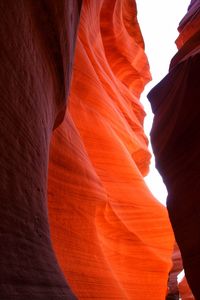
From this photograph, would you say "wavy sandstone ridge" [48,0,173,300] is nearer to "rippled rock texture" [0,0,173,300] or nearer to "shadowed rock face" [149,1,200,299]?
"rippled rock texture" [0,0,173,300]

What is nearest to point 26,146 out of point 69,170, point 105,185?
point 69,170

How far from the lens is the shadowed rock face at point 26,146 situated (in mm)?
1233

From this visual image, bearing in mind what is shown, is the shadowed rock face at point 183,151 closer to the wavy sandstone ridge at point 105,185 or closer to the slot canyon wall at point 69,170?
the slot canyon wall at point 69,170

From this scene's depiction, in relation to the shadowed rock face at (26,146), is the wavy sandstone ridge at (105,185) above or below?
below

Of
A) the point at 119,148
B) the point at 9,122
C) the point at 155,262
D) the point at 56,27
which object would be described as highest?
the point at 56,27

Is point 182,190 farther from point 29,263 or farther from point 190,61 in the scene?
point 29,263

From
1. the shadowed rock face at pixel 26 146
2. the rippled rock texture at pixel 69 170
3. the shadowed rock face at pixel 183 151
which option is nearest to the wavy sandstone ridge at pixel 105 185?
the rippled rock texture at pixel 69 170

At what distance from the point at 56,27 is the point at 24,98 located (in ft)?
2.17

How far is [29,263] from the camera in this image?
4.23 feet

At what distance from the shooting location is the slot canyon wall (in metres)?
1.37

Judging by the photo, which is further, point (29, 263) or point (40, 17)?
point (40, 17)

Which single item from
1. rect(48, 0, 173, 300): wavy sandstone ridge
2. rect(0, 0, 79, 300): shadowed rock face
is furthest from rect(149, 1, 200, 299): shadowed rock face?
rect(0, 0, 79, 300): shadowed rock face

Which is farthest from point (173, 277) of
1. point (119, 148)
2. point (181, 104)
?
point (181, 104)

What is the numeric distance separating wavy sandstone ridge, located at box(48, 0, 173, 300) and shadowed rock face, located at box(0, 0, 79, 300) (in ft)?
8.36
